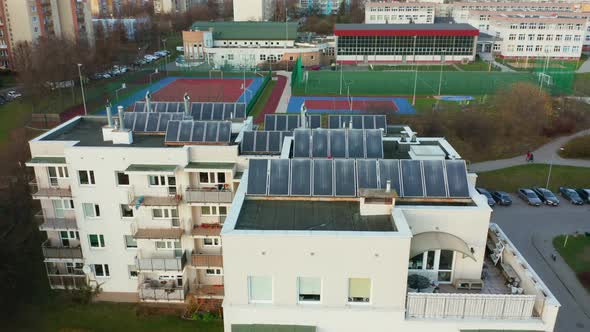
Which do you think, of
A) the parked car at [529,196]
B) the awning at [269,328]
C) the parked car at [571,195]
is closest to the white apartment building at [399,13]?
the parked car at [571,195]

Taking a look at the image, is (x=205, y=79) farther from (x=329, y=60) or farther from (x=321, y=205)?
(x=321, y=205)

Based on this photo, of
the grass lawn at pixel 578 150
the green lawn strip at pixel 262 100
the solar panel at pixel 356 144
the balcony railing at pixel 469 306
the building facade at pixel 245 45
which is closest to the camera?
the balcony railing at pixel 469 306

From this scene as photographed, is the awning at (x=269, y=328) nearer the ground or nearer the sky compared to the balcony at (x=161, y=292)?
nearer the sky

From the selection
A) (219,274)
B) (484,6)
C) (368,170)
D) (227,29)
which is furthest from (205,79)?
(484,6)

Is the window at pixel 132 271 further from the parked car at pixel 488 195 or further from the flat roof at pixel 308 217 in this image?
the parked car at pixel 488 195

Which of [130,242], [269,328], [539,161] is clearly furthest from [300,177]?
[539,161]
